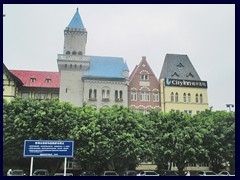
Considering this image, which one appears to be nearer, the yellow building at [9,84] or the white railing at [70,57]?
the yellow building at [9,84]

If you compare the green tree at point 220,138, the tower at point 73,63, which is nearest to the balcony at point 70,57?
the tower at point 73,63

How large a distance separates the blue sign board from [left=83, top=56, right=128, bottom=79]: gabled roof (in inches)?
782

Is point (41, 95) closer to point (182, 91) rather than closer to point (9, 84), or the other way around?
point (9, 84)

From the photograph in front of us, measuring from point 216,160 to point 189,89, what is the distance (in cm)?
1501

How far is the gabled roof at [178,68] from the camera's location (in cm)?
5038

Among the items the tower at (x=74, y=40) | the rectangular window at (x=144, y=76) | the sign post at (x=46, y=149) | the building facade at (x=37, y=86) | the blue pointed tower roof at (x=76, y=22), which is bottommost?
the sign post at (x=46, y=149)

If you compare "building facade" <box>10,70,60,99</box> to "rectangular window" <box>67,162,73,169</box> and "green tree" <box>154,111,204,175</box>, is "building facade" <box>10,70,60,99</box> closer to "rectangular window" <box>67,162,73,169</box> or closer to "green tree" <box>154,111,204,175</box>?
"rectangular window" <box>67,162,73,169</box>

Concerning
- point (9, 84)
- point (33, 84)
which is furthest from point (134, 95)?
point (9, 84)

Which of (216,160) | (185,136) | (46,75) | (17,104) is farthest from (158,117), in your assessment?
(46,75)

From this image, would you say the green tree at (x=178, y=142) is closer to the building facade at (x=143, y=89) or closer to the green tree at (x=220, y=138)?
the green tree at (x=220, y=138)

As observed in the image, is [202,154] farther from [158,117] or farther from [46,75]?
[46,75]

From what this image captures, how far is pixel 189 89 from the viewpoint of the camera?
4928 centimetres

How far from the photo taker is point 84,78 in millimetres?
47594

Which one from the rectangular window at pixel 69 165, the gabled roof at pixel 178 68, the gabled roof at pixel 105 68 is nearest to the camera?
the rectangular window at pixel 69 165
